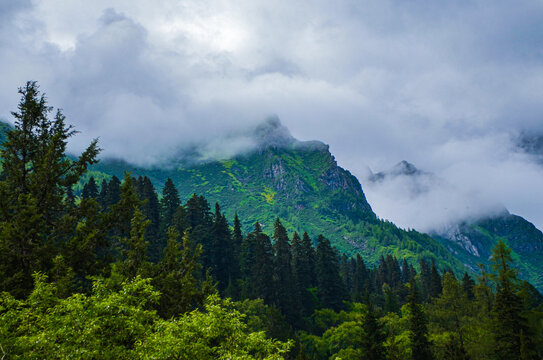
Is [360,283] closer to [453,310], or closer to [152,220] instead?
[453,310]

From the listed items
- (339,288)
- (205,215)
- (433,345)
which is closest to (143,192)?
(205,215)

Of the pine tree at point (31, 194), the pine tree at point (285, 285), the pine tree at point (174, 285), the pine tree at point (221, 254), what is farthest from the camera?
the pine tree at point (221, 254)

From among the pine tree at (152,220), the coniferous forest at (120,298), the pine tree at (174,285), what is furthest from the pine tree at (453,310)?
the pine tree at (152,220)

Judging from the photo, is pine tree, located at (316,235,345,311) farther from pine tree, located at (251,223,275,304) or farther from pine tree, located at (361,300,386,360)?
pine tree, located at (361,300,386,360)

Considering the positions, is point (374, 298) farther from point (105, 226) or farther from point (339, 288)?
A: point (105, 226)

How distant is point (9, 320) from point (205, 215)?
64.5 m

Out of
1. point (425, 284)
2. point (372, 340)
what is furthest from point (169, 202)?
point (425, 284)

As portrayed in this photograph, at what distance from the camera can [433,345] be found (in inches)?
1844

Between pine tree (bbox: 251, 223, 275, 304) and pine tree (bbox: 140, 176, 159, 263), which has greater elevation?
pine tree (bbox: 140, 176, 159, 263)

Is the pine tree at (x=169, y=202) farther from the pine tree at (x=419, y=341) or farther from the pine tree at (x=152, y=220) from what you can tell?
the pine tree at (x=419, y=341)

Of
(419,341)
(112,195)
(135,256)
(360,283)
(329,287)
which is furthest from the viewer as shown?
(360,283)

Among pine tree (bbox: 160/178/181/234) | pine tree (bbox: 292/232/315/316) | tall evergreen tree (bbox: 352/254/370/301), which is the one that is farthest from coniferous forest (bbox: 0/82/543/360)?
→ tall evergreen tree (bbox: 352/254/370/301)

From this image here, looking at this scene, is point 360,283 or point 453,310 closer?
point 453,310

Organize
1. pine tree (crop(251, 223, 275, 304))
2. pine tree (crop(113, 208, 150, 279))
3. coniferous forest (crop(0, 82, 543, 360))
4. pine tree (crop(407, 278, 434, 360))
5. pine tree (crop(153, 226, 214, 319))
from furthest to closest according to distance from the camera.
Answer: pine tree (crop(251, 223, 275, 304))
pine tree (crop(407, 278, 434, 360))
pine tree (crop(153, 226, 214, 319))
pine tree (crop(113, 208, 150, 279))
coniferous forest (crop(0, 82, 543, 360))
